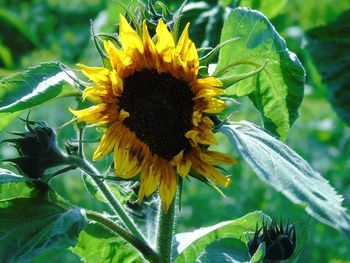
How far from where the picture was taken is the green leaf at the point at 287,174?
2.69ft

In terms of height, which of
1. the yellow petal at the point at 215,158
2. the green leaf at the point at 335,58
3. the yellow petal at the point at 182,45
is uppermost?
the yellow petal at the point at 182,45

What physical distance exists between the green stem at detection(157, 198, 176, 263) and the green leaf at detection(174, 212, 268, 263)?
142 millimetres

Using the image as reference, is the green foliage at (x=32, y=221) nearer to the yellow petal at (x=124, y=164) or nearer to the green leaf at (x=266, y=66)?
the yellow petal at (x=124, y=164)

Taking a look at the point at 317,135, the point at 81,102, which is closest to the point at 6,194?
the point at 81,102

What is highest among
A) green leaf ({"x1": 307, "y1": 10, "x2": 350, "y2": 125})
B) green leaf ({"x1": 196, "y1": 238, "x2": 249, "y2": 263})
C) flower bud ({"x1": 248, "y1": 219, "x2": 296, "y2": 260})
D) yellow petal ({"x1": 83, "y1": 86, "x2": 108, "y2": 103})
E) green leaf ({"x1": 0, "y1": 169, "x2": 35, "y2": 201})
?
yellow petal ({"x1": 83, "y1": 86, "x2": 108, "y2": 103})

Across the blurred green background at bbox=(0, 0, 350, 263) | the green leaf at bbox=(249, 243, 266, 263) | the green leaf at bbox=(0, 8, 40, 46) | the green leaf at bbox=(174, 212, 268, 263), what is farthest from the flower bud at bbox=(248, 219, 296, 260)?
the green leaf at bbox=(0, 8, 40, 46)

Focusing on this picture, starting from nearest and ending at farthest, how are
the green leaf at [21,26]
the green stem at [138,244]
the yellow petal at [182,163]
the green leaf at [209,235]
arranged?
the yellow petal at [182,163] → the green stem at [138,244] → the green leaf at [209,235] → the green leaf at [21,26]

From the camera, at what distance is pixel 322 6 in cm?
371

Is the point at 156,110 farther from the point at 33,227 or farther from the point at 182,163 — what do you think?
the point at 33,227

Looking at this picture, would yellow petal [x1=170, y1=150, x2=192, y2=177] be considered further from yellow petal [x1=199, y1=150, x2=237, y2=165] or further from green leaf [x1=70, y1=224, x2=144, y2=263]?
green leaf [x1=70, y1=224, x2=144, y2=263]

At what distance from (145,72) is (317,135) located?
2.02m

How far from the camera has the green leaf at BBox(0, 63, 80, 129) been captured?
971mm

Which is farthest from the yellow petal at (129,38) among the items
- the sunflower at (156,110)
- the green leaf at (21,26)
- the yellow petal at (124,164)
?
the green leaf at (21,26)

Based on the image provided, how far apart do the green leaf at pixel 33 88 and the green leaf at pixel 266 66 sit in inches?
6.8
